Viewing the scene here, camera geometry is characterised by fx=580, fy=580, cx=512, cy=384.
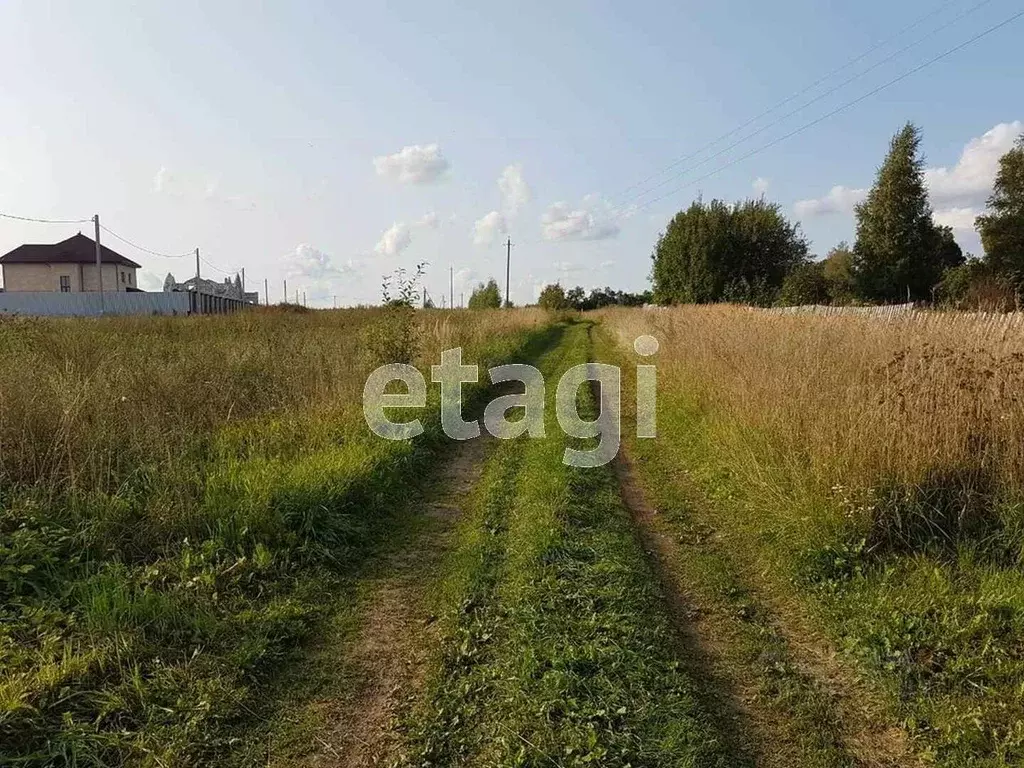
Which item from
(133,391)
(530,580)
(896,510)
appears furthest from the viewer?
(133,391)

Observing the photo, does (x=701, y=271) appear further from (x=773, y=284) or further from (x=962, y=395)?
(x=962, y=395)

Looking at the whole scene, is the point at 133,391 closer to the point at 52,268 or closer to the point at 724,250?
the point at 724,250

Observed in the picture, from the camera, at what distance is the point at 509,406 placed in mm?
10047

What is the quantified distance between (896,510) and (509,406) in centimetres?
660

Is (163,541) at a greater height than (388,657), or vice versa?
(163,541)

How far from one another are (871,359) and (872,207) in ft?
78.6

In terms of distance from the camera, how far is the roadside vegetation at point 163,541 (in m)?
2.54

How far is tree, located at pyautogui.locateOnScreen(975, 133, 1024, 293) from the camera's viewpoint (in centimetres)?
2483

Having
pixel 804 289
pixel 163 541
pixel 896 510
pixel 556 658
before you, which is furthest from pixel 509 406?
pixel 804 289

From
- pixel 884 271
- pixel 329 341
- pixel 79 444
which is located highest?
pixel 884 271

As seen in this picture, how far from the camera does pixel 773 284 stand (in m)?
31.7

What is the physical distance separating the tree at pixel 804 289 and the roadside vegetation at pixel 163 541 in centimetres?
1900

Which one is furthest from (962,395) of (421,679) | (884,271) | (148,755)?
(884,271)

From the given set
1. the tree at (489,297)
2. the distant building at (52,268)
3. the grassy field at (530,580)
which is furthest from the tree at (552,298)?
the grassy field at (530,580)
